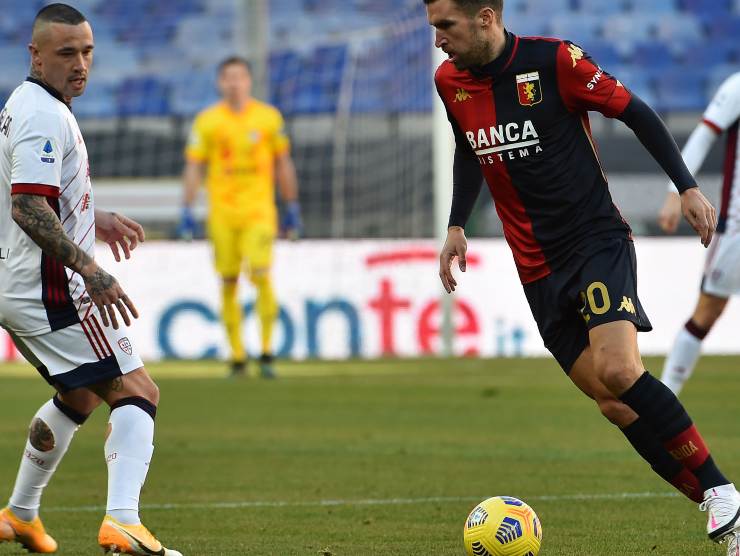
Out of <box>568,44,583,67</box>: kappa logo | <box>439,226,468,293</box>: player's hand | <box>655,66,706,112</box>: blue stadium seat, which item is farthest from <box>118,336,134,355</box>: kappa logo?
<box>655,66,706,112</box>: blue stadium seat

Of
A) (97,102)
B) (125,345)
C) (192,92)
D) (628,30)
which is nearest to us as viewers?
(125,345)

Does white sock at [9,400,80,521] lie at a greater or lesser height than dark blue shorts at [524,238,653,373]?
lesser

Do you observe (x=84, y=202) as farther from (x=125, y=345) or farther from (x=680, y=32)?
(x=680, y=32)

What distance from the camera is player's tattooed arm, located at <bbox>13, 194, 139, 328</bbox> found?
4.46 metres

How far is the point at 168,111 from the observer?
21531 mm

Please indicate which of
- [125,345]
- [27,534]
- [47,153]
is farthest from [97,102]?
[47,153]

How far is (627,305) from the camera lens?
15.5 feet

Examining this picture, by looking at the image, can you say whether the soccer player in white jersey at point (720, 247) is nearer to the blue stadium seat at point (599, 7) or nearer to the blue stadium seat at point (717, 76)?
the blue stadium seat at point (717, 76)

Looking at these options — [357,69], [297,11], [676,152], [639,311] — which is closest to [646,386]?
[639,311]

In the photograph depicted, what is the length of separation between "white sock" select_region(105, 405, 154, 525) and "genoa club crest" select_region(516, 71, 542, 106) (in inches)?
68.1

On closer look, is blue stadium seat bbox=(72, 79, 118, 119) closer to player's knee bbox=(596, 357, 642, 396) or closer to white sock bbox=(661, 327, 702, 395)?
white sock bbox=(661, 327, 702, 395)

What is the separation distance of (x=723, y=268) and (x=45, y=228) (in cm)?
515

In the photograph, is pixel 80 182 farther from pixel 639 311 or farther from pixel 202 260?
pixel 202 260

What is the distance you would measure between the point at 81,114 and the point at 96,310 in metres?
17.4
